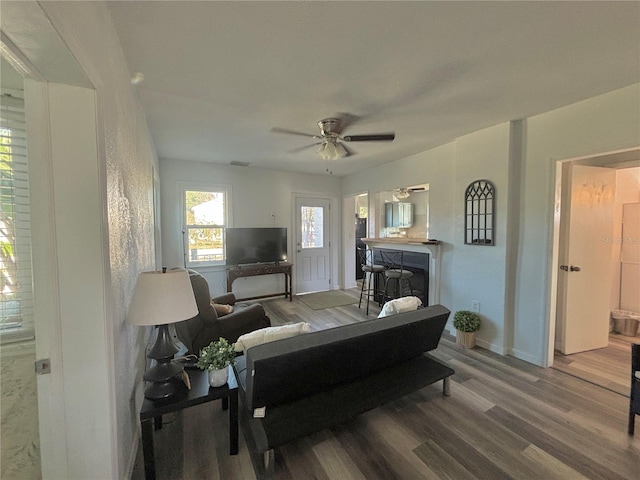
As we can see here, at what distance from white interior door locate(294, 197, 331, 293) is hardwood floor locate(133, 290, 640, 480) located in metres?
3.61

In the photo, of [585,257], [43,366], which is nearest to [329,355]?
[43,366]

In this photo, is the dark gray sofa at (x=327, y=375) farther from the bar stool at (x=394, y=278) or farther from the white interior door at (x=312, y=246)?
the white interior door at (x=312, y=246)

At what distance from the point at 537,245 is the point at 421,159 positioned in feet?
6.44

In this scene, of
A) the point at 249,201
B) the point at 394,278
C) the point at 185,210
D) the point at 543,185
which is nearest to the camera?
the point at 543,185

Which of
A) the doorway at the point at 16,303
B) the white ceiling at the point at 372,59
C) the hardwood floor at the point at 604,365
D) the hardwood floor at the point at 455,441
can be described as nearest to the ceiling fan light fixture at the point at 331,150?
the white ceiling at the point at 372,59

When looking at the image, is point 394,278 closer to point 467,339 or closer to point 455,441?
point 467,339

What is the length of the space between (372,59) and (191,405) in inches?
94.5

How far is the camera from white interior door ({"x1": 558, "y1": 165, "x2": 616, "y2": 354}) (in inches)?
113

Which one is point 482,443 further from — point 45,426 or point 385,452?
point 45,426

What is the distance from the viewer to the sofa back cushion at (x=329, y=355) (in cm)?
148

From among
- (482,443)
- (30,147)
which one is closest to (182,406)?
(30,147)

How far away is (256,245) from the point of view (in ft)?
16.3

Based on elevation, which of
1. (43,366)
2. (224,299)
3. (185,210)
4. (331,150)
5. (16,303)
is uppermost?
(331,150)

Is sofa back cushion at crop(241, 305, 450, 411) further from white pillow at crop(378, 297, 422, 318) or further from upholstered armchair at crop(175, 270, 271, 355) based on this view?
upholstered armchair at crop(175, 270, 271, 355)
